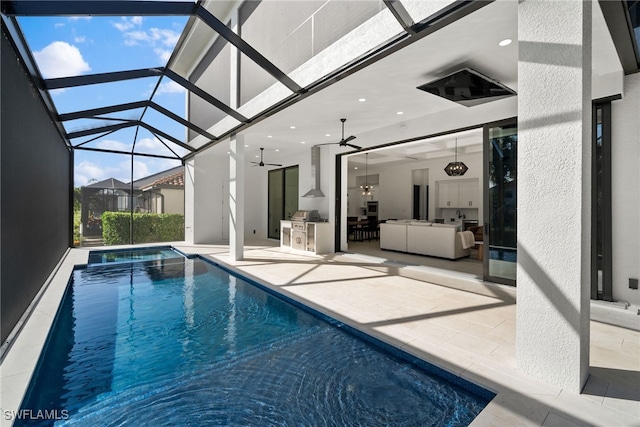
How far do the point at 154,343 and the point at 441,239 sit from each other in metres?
6.12

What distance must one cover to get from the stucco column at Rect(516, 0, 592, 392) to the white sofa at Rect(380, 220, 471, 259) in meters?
4.91

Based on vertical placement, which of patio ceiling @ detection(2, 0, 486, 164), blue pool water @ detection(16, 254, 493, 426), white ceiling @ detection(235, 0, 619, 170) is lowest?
blue pool water @ detection(16, 254, 493, 426)

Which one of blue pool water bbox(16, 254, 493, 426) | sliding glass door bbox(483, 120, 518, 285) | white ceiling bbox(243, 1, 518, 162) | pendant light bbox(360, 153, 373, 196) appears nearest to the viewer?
blue pool water bbox(16, 254, 493, 426)

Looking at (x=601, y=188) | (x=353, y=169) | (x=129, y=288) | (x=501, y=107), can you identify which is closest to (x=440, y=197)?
(x=353, y=169)

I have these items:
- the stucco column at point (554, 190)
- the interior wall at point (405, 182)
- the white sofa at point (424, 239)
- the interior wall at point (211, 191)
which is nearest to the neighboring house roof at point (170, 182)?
the interior wall at point (211, 191)

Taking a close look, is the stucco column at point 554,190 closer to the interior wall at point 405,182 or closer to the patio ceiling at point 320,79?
the patio ceiling at point 320,79

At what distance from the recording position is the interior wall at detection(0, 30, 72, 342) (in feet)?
9.20

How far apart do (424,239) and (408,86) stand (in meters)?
4.29

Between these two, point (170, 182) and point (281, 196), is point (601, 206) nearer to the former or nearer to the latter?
point (281, 196)

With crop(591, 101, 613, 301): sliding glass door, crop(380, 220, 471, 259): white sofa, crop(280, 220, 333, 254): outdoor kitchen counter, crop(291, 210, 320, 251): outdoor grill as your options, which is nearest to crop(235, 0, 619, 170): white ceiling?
crop(591, 101, 613, 301): sliding glass door

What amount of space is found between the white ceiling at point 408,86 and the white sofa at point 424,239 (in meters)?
2.36

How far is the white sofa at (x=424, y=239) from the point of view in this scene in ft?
23.0

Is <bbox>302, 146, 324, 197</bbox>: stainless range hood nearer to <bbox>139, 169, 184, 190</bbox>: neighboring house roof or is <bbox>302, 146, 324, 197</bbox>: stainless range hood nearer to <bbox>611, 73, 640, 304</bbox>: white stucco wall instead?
<bbox>611, 73, 640, 304</bbox>: white stucco wall

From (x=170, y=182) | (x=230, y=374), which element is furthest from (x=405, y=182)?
(x=230, y=374)
